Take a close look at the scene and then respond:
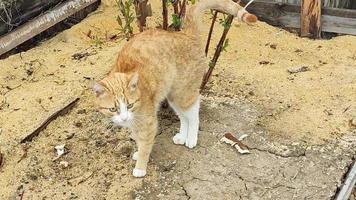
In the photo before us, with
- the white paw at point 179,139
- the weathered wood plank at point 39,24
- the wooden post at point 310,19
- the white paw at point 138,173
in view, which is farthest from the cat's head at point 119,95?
the wooden post at point 310,19

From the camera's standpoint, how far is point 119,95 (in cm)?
370

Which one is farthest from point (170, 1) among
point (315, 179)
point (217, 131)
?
point (315, 179)

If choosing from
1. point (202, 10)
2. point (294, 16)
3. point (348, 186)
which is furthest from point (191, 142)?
point (294, 16)

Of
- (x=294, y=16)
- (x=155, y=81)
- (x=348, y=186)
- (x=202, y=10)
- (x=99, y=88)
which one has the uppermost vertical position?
(x=202, y=10)

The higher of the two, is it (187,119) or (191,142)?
(187,119)

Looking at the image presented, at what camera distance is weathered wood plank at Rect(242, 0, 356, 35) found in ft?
18.3

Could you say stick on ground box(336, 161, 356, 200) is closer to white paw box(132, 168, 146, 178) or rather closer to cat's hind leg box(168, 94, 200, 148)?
cat's hind leg box(168, 94, 200, 148)

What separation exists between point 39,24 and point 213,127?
190cm

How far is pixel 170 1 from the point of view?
4.39 meters

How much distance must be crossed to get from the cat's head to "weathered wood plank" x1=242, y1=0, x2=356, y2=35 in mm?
2440

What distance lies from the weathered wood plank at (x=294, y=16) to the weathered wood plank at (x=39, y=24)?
5.35 ft

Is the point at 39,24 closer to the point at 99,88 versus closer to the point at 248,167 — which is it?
the point at 99,88

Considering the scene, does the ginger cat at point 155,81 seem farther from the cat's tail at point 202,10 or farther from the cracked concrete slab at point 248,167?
the cracked concrete slab at point 248,167

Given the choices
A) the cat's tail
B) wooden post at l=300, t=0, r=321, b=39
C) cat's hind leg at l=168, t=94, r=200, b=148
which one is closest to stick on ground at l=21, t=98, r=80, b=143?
cat's hind leg at l=168, t=94, r=200, b=148
